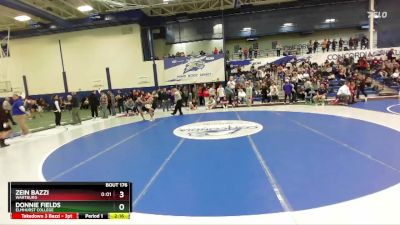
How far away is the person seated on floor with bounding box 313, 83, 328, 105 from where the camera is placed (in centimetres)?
1571

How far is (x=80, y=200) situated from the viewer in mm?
2666

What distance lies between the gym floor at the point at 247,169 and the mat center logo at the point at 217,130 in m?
0.13

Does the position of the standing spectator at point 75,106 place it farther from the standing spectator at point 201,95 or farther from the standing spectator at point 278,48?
the standing spectator at point 278,48

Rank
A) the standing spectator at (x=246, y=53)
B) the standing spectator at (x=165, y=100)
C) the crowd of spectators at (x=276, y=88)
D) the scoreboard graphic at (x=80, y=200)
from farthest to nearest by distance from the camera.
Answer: the standing spectator at (x=246, y=53) < the standing spectator at (x=165, y=100) < the crowd of spectators at (x=276, y=88) < the scoreboard graphic at (x=80, y=200)

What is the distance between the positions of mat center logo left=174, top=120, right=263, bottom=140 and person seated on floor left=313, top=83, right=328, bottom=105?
653 cm

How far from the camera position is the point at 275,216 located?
3902mm

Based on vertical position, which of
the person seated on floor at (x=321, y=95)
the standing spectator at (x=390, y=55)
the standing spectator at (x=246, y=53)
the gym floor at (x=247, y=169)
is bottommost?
the gym floor at (x=247, y=169)

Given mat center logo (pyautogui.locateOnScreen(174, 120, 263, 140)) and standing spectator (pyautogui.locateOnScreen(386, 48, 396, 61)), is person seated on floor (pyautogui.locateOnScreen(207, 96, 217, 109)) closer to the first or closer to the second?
mat center logo (pyautogui.locateOnScreen(174, 120, 263, 140))

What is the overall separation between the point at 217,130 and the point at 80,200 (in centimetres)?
737

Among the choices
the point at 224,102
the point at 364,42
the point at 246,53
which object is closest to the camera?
the point at 224,102

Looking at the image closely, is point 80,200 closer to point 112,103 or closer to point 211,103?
point 211,103

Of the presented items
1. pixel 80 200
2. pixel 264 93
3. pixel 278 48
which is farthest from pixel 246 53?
pixel 80 200

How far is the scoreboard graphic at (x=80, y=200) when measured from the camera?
2.64 metres

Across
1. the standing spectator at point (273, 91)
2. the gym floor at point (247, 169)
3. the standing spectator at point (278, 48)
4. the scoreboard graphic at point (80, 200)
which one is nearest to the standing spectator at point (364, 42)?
the standing spectator at point (278, 48)
